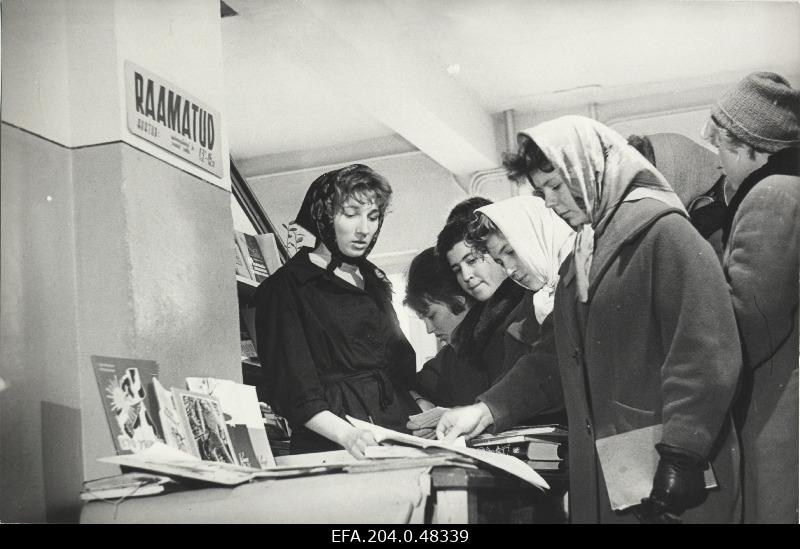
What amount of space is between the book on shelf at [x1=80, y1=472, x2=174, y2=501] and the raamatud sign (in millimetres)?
740

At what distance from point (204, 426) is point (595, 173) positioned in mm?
917

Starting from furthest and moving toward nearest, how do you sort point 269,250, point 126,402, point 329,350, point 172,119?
point 269,250 → point 329,350 → point 172,119 → point 126,402

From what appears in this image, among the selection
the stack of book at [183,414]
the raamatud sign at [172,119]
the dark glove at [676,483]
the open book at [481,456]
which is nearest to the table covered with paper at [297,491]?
the open book at [481,456]

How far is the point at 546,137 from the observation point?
202 centimetres

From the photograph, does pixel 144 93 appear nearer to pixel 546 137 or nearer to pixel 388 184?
pixel 388 184

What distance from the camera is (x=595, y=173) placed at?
1.98 m

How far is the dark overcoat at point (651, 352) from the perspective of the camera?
5.80 ft

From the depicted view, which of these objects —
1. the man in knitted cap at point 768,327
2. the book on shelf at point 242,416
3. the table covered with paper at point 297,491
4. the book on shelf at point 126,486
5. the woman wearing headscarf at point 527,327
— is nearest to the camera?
the table covered with paper at point 297,491

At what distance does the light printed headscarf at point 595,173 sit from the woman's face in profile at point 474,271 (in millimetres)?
356

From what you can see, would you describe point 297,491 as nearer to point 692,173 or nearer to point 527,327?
point 527,327

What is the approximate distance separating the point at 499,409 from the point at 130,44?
1123 millimetres

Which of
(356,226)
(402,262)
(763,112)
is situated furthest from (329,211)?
(763,112)

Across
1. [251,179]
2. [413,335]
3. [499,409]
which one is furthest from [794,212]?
[251,179]

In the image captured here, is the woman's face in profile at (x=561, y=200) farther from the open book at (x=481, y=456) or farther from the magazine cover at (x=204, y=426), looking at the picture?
the magazine cover at (x=204, y=426)
